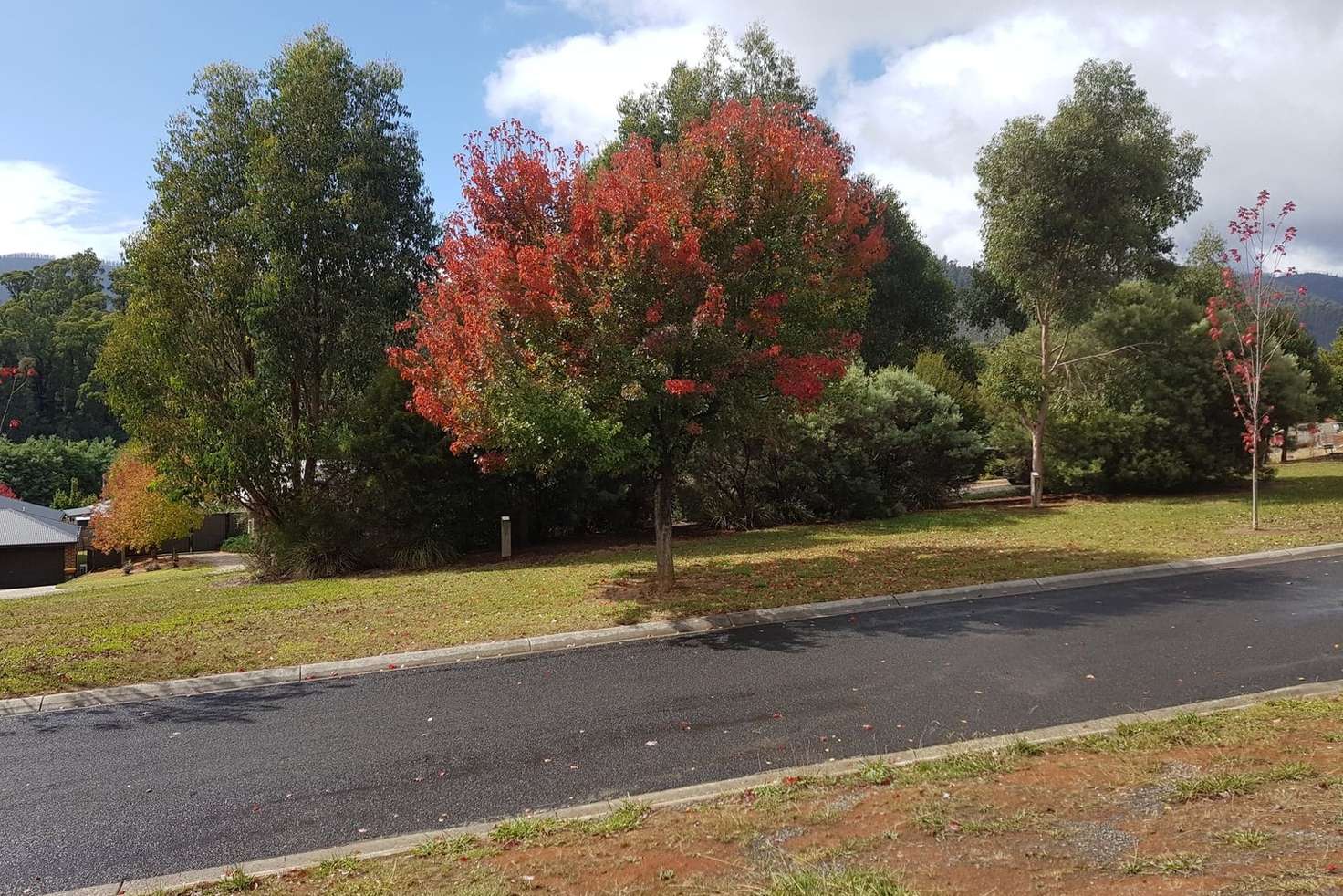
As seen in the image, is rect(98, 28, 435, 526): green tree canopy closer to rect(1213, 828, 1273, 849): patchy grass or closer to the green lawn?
the green lawn

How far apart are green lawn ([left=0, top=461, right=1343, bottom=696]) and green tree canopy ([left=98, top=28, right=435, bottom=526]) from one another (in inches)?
118

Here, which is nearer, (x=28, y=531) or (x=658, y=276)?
(x=658, y=276)

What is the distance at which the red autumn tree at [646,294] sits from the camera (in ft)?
29.9

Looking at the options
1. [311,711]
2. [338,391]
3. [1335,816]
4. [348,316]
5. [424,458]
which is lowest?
[311,711]

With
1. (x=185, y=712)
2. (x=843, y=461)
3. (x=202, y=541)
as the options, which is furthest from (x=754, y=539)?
(x=202, y=541)

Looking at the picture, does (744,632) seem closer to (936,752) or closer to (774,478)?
(936,752)

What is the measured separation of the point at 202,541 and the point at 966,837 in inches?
1979

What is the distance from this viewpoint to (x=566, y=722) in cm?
593

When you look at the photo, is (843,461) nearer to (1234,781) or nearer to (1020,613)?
(1020,613)

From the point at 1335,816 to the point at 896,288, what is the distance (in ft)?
104

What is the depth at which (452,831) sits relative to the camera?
4.26 metres

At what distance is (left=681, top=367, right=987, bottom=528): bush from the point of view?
704 inches

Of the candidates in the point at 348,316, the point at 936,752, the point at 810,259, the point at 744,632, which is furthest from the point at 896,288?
the point at 936,752

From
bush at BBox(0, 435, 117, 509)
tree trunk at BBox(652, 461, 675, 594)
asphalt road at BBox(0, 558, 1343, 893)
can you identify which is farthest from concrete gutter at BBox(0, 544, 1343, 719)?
bush at BBox(0, 435, 117, 509)
